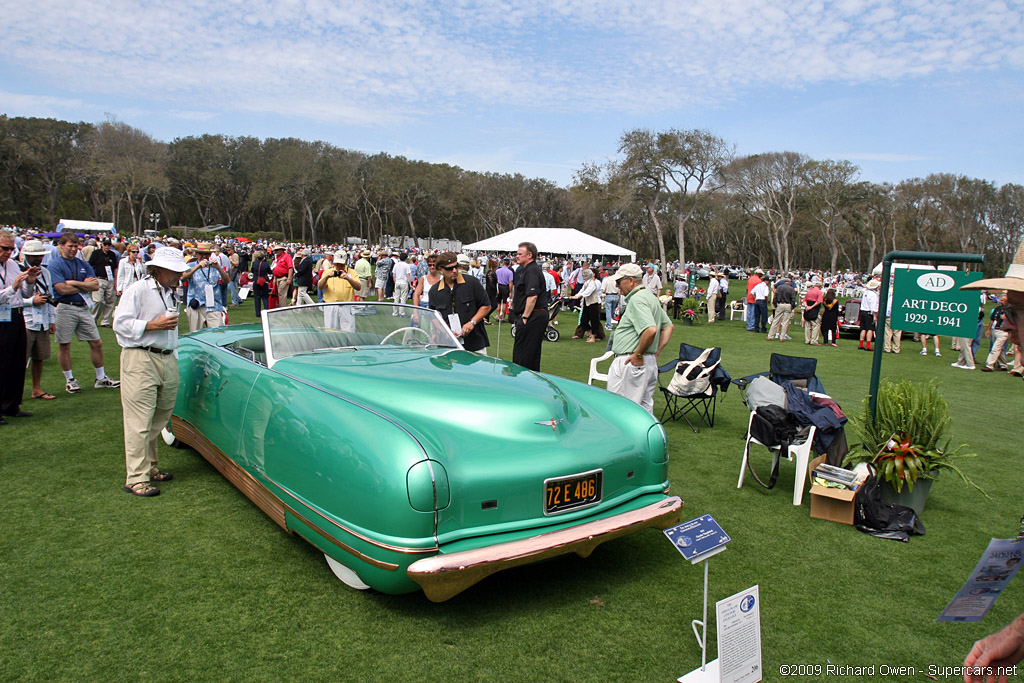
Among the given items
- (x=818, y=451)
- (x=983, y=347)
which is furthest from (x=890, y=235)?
(x=818, y=451)

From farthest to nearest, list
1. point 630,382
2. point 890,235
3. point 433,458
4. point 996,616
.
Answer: point 890,235 < point 630,382 < point 996,616 < point 433,458

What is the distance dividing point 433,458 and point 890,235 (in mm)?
67575

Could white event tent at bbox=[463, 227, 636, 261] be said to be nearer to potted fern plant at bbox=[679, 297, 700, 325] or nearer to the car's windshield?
potted fern plant at bbox=[679, 297, 700, 325]

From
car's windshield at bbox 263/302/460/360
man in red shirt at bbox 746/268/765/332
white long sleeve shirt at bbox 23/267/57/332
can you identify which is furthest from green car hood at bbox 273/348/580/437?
man in red shirt at bbox 746/268/765/332

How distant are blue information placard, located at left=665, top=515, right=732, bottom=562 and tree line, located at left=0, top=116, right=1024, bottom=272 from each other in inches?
1830

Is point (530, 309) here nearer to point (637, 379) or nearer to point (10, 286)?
point (637, 379)

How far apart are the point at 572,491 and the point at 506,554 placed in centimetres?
57

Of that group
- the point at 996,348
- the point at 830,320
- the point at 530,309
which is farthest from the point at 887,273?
the point at 830,320

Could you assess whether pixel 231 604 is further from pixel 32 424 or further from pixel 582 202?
pixel 582 202

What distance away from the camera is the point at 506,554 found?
3.21m

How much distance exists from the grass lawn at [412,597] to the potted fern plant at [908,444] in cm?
42

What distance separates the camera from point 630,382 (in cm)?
638

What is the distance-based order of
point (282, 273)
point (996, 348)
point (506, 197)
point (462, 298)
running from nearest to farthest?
1. point (462, 298)
2. point (996, 348)
3. point (282, 273)
4. point (506, 197)

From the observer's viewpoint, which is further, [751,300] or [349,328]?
[751,300]
